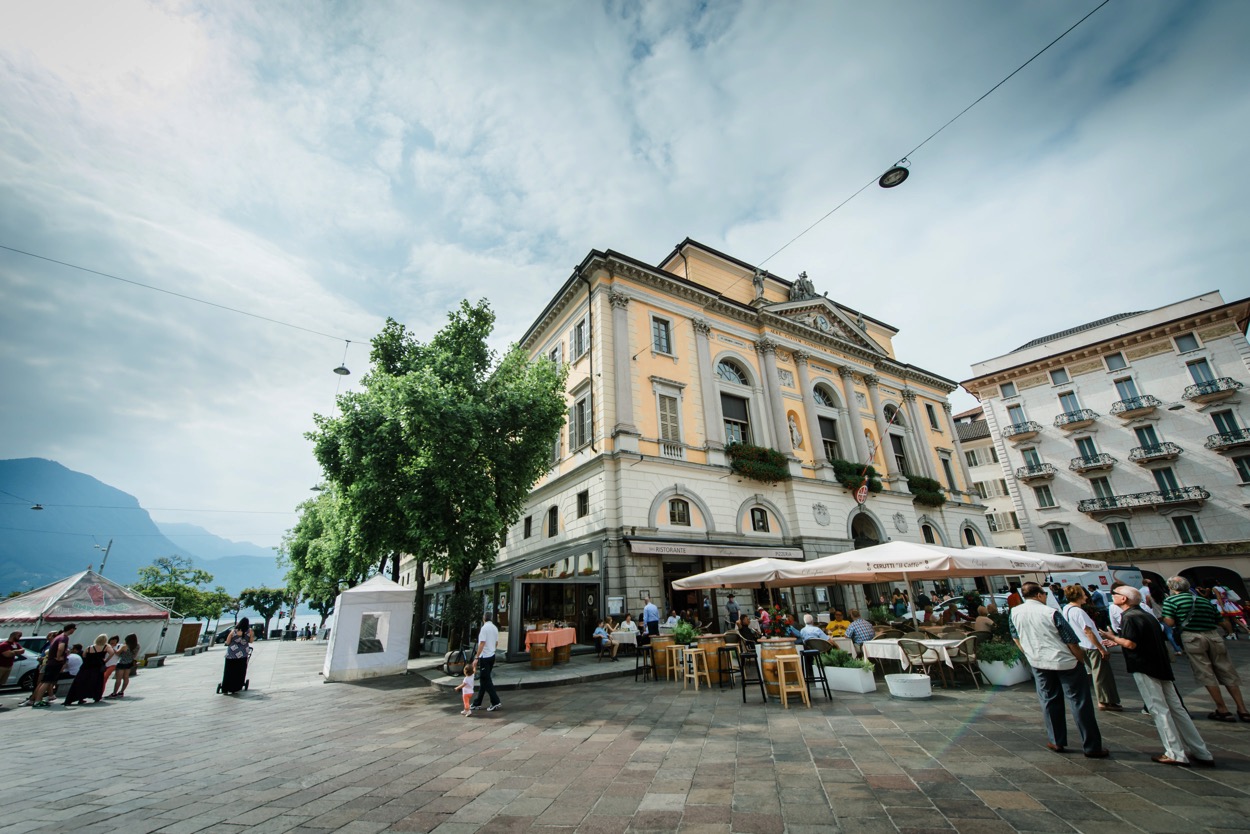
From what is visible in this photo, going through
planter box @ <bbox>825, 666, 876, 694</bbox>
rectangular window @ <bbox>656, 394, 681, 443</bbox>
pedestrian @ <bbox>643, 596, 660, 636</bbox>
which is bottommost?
planter box @ <bbox>825, 666, 876, 694</bbox>

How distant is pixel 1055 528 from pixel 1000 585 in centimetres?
661

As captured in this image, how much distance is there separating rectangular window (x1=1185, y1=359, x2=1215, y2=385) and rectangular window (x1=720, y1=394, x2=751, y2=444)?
1051 inches

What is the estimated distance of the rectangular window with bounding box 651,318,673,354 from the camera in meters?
20.0

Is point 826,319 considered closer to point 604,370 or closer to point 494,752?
point 604,370

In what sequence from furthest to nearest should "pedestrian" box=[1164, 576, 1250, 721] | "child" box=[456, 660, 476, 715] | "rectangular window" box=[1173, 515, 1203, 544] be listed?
"rectangular window" box=[1173, 515, 1203, 544] → "child" box=[456, 660, 476, 715] → "pedestrian" box=[1164, 576, 1250, 721]

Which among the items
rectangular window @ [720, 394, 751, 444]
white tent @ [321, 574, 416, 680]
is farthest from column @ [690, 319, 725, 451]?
white tent @ [321, 574, 416, 680]

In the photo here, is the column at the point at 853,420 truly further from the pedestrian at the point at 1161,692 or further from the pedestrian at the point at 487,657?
the pedestrian at the point at 487,657

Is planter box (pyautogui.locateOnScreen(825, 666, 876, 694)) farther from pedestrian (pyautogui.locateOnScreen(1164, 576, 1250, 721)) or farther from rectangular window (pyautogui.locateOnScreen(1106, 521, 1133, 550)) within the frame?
rectangular window (pyautogui.locateOnScreen(1106, 521, 1133, 550))

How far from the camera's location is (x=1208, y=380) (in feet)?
88.3

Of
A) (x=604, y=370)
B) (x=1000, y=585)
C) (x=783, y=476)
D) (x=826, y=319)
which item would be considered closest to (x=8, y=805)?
(x=604, y=370)

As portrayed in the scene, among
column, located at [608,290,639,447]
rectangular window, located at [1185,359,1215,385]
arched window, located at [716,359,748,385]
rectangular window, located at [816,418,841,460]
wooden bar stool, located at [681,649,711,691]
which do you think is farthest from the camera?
rectangular window, located at [1185,359,1215,385]

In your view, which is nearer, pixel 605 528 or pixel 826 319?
pixel 605 528

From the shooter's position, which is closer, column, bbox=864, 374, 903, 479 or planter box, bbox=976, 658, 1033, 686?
planter box, bbox=976, 658, 1033, 686

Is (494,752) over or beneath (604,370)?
beneath
